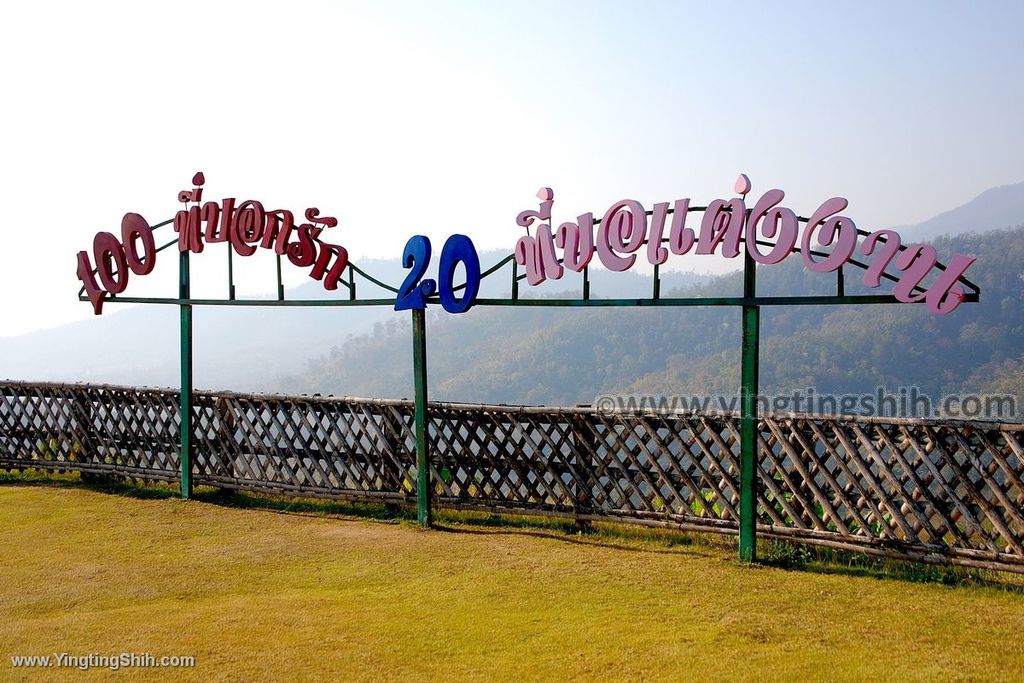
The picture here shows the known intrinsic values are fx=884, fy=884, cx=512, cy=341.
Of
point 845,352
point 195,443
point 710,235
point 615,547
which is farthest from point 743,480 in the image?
point 845,352

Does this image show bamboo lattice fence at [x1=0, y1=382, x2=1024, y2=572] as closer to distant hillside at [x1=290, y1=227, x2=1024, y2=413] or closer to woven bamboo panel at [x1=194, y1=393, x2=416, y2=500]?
woven bamboo panel at [x1=194, y1=393, x2=416, y2=500]

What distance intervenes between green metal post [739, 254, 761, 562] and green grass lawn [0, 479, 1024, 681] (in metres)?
0.36

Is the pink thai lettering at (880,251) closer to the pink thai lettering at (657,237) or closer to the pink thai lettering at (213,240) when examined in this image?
the pink thai lettering at (657,237)

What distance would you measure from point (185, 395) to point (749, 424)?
7.43m

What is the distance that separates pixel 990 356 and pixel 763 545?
63.7 m

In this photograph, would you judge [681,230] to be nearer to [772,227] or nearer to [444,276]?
[772,227]

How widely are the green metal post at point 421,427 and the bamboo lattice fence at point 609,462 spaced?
23cm

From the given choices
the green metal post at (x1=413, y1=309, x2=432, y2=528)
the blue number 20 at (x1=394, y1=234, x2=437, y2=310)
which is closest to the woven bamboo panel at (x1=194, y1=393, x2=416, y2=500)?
the green metal post at (x1=413, y1=309, x2=432, y2=528)

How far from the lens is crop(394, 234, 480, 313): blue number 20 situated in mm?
9406

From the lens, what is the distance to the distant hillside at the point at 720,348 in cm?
6450

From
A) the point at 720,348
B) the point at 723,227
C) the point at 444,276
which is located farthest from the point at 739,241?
the point at 720,348

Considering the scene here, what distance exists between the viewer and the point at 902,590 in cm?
767

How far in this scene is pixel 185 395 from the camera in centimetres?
1177

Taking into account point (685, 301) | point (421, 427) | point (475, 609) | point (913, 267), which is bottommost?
point (475, 609)
